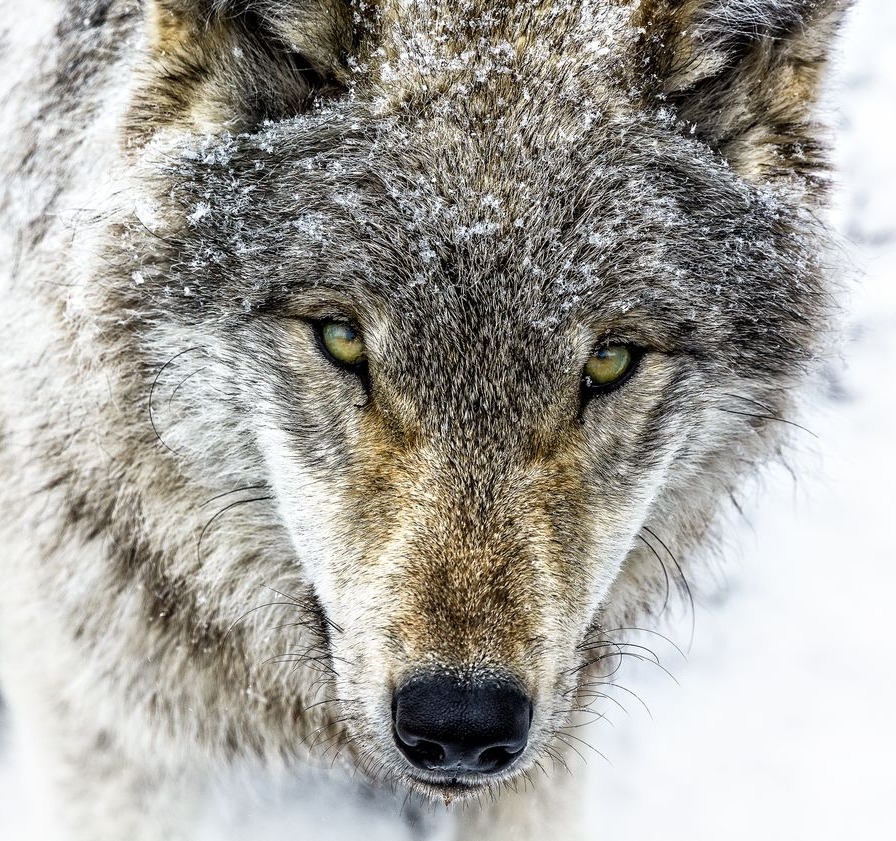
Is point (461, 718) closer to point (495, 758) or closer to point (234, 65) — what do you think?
point (495, 758)

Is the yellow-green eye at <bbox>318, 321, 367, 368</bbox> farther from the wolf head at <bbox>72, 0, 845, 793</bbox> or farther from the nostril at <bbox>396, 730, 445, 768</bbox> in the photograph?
the nostril at <bbox>396, 730, 445, 768</bbox>

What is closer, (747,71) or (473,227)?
(473,227)

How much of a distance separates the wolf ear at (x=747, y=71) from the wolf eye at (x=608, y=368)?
55cm

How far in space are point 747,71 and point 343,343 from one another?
1.18m

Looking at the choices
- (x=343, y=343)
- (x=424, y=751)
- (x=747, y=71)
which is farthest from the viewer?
(x=747, y=71)

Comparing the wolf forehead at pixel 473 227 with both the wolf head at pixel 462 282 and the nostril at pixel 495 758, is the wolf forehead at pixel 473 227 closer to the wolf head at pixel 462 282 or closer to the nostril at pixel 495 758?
the wolf head at pixel 462 282

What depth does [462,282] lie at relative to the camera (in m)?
2.18

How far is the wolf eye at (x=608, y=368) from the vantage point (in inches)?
91.5

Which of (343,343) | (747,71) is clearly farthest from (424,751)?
(747,71)

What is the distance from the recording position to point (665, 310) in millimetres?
2309

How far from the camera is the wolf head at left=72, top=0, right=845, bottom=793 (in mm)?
2158

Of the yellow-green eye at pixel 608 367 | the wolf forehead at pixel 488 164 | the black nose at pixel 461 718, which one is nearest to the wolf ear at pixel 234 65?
the wolf forehead at pixel 488 164

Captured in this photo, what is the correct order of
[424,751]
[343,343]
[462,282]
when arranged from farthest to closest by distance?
[343,343], [462,282], [424,751]

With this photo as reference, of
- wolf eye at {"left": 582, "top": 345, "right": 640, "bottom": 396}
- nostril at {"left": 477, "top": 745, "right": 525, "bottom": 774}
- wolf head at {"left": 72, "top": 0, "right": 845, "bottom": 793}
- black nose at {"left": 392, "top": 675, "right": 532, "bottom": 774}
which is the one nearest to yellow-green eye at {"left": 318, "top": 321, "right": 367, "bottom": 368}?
wolf head at {"left": 72, "top": 0, "right": 845, "bottom": 793}
